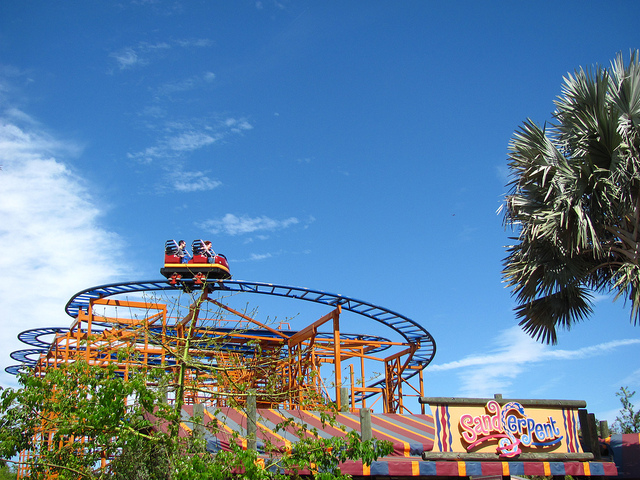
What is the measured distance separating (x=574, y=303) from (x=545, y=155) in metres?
3.16

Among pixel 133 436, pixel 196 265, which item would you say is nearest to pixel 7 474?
pixel 196 265

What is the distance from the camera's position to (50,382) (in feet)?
23.4

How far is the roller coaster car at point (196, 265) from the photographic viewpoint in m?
17.9

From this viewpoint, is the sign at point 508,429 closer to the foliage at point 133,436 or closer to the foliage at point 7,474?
the foliage at point 133,436

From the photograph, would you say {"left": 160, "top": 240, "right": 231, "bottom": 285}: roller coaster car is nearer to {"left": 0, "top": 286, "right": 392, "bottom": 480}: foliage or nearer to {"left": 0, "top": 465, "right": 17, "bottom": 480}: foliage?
{"left": 0, "top": 286, "right": 392, "bottom": 480}: foliage

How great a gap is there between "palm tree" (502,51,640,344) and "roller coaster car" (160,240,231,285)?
910 cm

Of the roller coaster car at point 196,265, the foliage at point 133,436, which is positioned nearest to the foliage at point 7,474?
the roller coaster car at point 196,265

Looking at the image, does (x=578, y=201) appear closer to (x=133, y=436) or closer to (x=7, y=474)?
(x=133, y=436)

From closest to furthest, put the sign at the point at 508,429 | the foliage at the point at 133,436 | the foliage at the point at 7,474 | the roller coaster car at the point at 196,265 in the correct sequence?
1. the foliage at the point at 133,436
2. the sign at the point at 508,429
3. the roller coaster car at the point at 196,265
4. the foliage at the point at 7,474

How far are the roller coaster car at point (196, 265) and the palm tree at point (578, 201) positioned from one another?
9.10 metres

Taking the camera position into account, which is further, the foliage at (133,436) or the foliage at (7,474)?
the foliage at (7,474)

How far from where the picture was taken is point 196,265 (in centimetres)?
1770

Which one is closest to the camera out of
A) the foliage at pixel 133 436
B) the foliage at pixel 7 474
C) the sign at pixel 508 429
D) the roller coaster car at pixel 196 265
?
the foliage at pixel 133 436

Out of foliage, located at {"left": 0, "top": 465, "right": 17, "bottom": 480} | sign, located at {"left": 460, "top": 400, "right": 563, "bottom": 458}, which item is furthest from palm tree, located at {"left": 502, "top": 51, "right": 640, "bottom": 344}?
foliage, located at {"left": 0, "top": 465, "right": 17, "bottom": 480}
